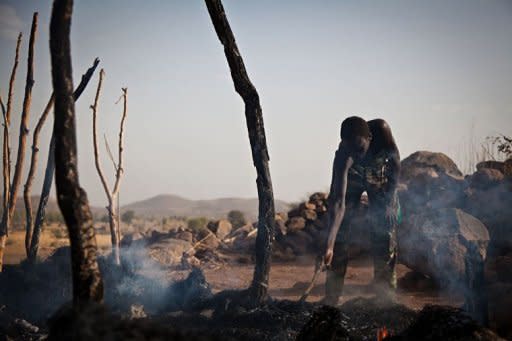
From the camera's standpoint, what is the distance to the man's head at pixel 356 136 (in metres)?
4.72

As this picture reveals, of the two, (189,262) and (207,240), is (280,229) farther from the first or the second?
(189,262)

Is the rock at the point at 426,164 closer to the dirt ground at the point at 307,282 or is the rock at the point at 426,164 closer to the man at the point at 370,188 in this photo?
the dirt ground at the point at 307,282

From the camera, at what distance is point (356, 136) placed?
15.4ft

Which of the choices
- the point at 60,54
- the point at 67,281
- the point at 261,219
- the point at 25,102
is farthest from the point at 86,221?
the point at 25,102

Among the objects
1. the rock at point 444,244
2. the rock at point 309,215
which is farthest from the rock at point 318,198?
the rock at point 444,244

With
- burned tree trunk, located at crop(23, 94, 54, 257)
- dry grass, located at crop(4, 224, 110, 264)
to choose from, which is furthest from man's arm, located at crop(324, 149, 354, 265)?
dry grass, located at crop(4, 224, 110, 264)

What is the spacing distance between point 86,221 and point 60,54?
1031 mm

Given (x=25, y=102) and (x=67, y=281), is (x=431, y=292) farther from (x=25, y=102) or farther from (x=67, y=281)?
(x=25, y=102)

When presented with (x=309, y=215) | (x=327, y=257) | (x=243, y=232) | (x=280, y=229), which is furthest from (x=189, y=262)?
(x=327, y=257)

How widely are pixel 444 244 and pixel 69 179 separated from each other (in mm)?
5561

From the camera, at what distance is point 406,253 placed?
23.6ft

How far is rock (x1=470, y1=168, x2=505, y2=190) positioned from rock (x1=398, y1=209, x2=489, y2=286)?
85.5 inches

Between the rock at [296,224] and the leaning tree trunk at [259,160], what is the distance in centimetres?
628

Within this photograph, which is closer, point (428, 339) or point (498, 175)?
point (428, 339)
